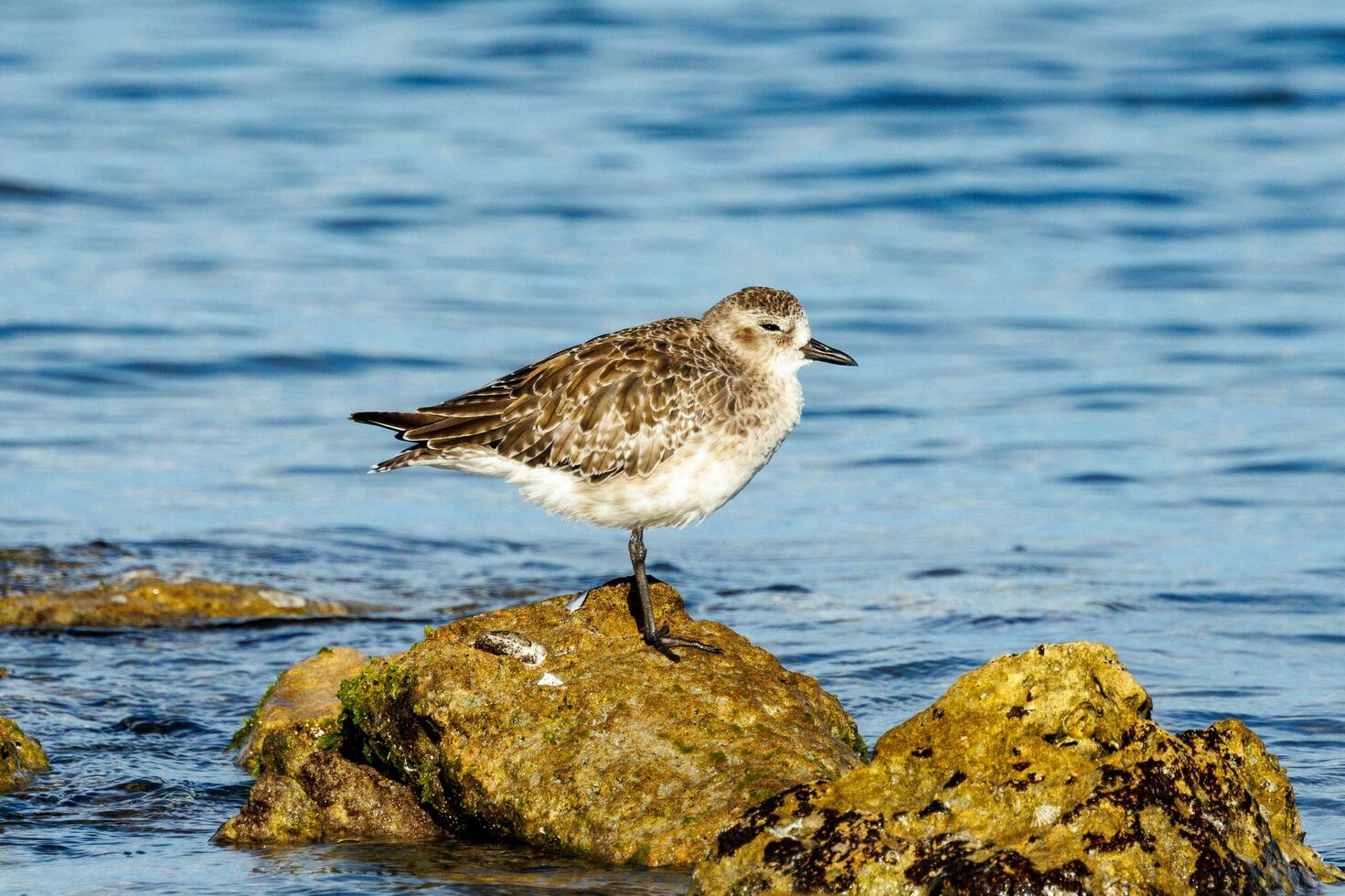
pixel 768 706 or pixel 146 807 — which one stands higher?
pixel 768 706

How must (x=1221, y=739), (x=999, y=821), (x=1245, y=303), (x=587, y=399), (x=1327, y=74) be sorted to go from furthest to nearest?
(x=1327, y=74)
(x=1245, y=303)
(x=587, y=399)
(x=1221, y=739)
(x=999, y=821)

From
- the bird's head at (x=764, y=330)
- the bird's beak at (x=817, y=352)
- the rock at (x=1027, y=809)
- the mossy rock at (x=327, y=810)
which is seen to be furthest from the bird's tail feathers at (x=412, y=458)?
the rock at (x=1027, y=809)

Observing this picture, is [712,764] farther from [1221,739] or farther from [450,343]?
[450,343]

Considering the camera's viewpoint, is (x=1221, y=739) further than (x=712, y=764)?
No

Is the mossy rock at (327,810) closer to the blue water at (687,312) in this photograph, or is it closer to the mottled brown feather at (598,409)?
the blue water at (687,312)

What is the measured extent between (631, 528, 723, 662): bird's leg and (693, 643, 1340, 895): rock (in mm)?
1555

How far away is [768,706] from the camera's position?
7.46m

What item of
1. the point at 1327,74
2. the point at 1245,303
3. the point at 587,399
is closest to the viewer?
the point at 587,399

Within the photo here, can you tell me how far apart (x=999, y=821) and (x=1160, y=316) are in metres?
14.6

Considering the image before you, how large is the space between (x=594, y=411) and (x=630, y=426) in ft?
0.66

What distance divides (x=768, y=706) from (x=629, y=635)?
81cm

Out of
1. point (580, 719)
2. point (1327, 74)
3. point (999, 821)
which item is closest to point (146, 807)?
point (580, 719)

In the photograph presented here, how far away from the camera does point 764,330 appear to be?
29.6 feet

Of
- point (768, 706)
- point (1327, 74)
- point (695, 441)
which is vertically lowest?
point (768, 706)
